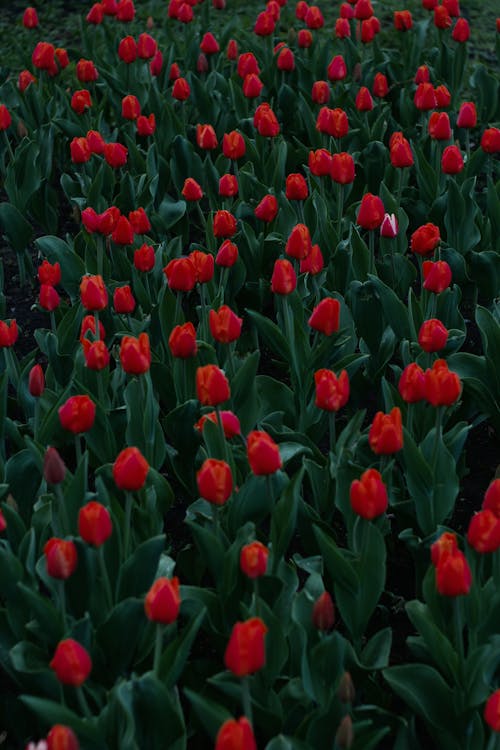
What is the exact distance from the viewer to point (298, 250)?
296 cm

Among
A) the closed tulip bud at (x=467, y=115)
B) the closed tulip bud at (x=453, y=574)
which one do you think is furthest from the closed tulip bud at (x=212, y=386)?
the closed tulip bud at (x=467, y=115)

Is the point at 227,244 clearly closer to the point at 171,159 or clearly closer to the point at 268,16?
the point at 171,159

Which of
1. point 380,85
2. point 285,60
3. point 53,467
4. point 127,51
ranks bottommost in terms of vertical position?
point 380,85

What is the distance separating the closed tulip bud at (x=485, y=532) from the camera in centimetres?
200

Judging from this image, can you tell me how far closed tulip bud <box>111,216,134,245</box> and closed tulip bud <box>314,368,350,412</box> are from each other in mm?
1025

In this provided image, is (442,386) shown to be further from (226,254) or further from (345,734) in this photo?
(226,254)

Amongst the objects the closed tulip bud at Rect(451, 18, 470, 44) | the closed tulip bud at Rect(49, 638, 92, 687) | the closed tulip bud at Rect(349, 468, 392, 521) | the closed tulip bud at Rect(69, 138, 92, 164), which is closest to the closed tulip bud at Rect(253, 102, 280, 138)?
the closed tulip bud at Rect(69, 138, 92, 164)

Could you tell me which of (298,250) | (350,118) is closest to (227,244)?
(298,250)

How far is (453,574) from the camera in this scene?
6.22ft

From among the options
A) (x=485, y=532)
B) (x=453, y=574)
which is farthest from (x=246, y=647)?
(x=485, y=532)

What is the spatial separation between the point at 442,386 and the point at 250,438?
443 millimetres

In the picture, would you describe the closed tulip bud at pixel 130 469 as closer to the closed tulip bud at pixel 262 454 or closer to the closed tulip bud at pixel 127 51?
the closed tulip bud at pixel 262 454

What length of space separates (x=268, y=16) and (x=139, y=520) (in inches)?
→ 115

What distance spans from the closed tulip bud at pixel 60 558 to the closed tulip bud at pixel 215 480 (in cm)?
26
